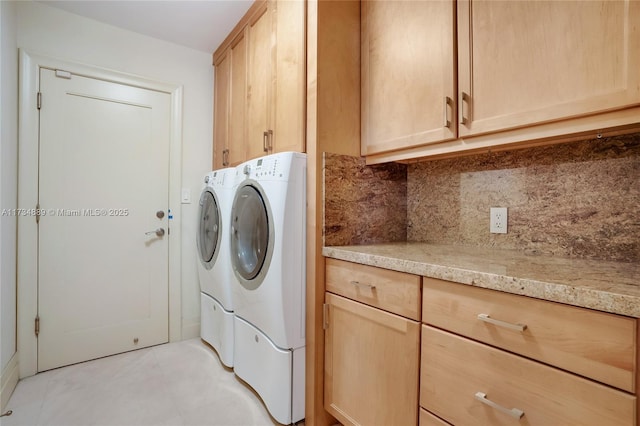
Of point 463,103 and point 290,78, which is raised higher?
point 290,78

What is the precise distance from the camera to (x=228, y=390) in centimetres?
181

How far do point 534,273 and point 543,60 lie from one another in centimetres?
71

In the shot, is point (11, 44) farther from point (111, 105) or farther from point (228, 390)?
point (228, 390)

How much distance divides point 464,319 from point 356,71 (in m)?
1.30

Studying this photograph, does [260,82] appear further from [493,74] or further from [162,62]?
[493,74]

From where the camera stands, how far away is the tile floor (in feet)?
5.11

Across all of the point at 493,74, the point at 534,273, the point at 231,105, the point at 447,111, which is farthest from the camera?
the point at 231,105

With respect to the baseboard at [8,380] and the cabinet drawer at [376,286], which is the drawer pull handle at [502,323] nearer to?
the cabinet drawer at [376,286]

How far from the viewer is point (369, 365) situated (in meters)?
1.24

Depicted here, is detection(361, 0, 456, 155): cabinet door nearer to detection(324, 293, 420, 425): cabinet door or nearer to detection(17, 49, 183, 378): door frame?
detection(324, 293, 420, 425): cabinet door

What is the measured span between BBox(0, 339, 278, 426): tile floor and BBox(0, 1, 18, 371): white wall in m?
0.32

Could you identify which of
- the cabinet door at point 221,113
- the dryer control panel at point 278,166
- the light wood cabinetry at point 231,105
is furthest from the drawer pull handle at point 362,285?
the cabinet door at point 221,113

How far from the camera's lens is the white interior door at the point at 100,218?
6.81ft


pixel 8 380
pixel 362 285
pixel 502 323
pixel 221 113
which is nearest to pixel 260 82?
pixel 221 113
